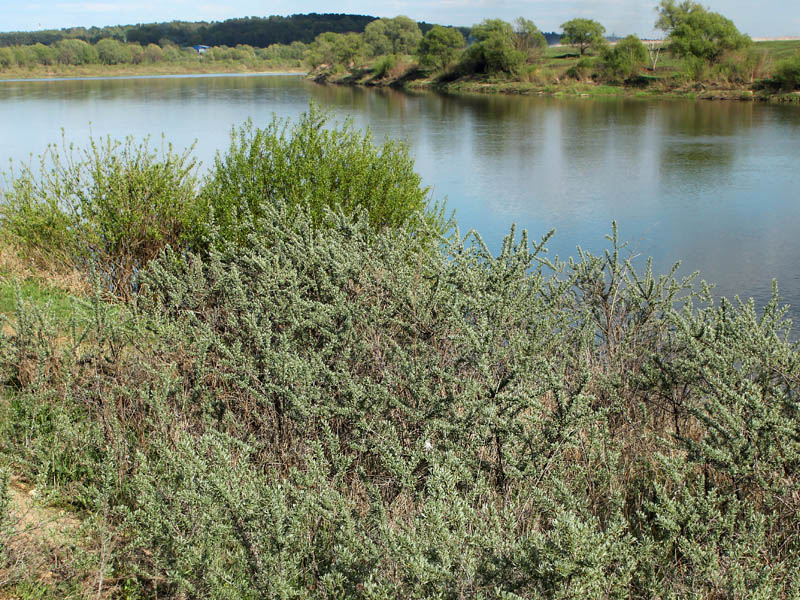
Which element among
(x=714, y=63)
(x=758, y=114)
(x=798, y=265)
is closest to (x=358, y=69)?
(x=714, y=63)

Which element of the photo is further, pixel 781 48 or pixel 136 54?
pixel 136 54

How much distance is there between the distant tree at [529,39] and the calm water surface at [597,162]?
22184 millimetres

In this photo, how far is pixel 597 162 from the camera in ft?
63.7

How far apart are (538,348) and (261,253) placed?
6.90ft

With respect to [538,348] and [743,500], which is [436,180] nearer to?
[538,348]

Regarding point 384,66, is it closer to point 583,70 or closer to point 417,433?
point 583,70

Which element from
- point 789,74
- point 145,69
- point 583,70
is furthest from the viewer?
point 145,69

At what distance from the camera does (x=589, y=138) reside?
24.0m

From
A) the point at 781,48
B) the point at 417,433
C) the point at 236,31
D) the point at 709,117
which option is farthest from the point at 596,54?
the point at 236,31

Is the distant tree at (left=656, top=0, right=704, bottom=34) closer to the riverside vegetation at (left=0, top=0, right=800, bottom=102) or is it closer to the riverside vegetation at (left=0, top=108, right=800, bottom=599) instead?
the riverside vegetation at (left=0, top=0, right=800, bottom=102)

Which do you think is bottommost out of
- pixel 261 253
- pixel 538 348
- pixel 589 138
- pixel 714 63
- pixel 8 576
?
pixel 8 576

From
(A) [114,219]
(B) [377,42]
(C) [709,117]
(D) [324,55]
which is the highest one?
(B) [377,42]

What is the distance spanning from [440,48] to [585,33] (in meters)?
12.2

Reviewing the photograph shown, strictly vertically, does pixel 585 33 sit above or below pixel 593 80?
above
